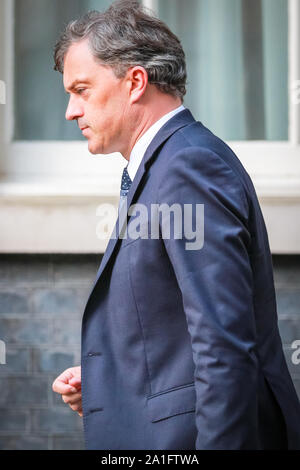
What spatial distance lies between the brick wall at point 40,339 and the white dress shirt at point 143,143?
→ 171cm

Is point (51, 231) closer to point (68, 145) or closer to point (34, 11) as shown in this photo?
point (68, 145)

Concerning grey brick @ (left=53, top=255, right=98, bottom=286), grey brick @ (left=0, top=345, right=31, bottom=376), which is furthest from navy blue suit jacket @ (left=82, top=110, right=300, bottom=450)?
grey brick @ (left=0, top=345, right=31, bottom=376)

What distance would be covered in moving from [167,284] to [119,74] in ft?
1.93

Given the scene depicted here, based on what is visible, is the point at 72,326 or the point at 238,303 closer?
the point at 238,303

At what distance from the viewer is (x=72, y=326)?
12.3 feet

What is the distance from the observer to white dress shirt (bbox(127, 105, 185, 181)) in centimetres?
201

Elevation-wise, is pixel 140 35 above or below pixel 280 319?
above

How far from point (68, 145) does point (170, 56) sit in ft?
6.30

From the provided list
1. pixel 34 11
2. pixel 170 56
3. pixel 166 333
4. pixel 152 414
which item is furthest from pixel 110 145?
pixel 34 11

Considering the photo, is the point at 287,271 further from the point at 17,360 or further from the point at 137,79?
the point at 137,79

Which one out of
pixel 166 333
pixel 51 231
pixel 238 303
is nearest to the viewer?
pixel 238 303

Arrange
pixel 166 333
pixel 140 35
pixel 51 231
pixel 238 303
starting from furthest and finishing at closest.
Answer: pixel 51 231 < pixel 140 35 < pixel 166 333 < pixel 238 303

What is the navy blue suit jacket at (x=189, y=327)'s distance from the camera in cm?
166

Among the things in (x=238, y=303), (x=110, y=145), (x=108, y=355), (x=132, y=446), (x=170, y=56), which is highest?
(x=170, y=56)
